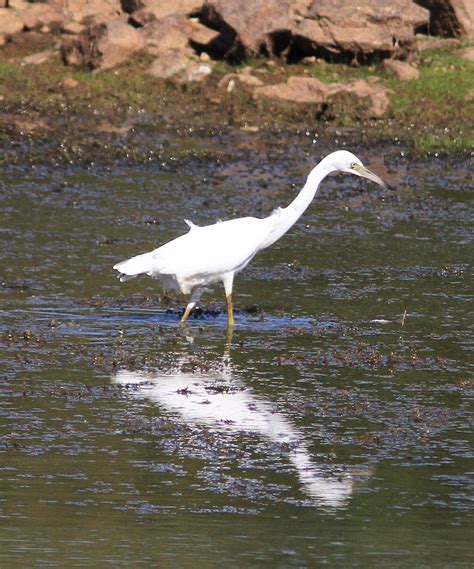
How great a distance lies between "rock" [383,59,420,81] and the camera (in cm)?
2181

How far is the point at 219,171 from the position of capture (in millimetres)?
18016

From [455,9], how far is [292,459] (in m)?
17.5

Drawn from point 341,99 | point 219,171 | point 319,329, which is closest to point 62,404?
point 319,329

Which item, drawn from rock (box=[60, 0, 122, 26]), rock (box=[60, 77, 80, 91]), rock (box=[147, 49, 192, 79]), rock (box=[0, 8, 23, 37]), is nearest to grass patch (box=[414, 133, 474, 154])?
rock (box=[147, 49, 192, 79])

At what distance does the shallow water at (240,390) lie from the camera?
6.77m

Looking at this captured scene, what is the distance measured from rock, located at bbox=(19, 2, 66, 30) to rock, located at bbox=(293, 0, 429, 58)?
430 centimetres

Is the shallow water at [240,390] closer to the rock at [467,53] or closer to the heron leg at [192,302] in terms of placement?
the heron leg at [192,302]

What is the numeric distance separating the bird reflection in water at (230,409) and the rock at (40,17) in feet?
48.7

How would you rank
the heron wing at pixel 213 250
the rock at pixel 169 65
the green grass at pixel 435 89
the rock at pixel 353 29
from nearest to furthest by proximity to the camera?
1. the heron wing at pixel 213 250
2. the green grass at pixel 435 89
3. the rock at pixel 169 65
4. the rock at pixel 353 29

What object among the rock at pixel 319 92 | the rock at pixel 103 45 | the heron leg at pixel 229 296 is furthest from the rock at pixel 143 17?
the heron leg at pixel 229 296

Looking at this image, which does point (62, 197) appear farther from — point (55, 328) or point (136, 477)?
point (136, 477)

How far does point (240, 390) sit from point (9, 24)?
15.6 m

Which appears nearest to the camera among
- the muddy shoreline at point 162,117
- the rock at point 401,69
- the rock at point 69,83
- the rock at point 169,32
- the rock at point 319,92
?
the muddy shoreline at point 162,117

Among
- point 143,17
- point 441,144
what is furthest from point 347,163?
point 143,17
